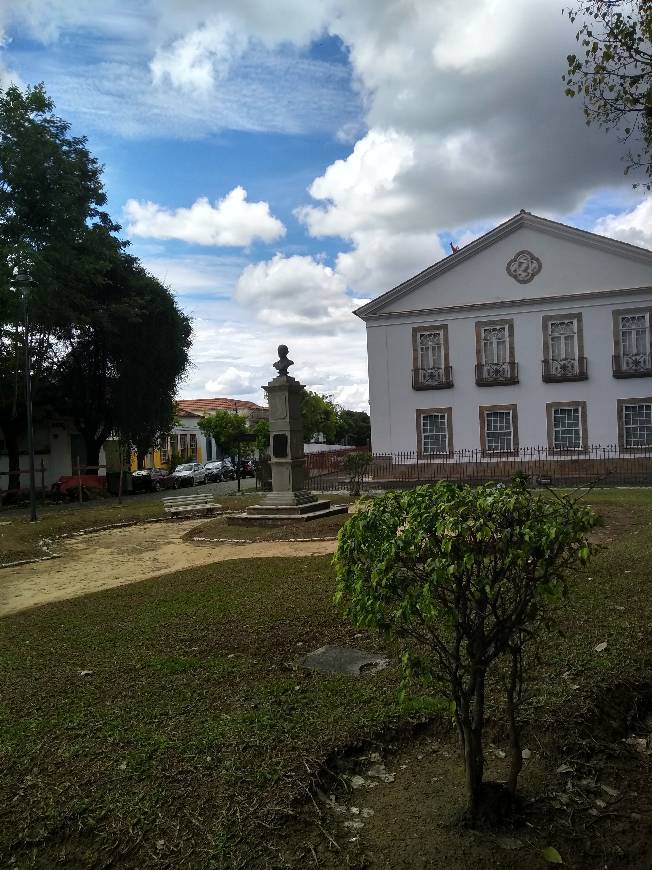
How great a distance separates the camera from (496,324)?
26.6 metres

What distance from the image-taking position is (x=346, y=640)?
18.0 feet

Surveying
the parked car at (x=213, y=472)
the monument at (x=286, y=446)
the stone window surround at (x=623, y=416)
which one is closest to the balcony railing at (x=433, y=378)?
the stone window surround at (x=623, y=416)

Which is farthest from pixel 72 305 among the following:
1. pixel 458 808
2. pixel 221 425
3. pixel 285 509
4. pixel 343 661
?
pixel 221 425

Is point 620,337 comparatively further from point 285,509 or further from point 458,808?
point 458,808

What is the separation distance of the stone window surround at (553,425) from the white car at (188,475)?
17543 millimetres

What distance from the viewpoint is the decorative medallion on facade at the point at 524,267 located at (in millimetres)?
25953

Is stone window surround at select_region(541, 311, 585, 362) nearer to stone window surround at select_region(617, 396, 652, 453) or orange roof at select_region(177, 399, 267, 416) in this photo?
stone window surround at select_region(617, 396, 652, 453)

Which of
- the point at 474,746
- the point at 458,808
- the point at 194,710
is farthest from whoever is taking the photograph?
the point at 194,710

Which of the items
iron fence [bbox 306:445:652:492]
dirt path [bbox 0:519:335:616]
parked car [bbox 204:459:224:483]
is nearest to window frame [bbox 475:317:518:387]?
iron fence [bbox 306:445:652:492]

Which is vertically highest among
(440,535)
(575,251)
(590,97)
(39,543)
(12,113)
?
(12,113)

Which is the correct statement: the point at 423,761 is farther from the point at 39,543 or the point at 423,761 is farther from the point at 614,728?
the point at 39,543

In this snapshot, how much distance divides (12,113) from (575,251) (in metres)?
19.3

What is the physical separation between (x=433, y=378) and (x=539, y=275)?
17.6ft

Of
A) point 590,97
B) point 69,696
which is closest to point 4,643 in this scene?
point 69,696
